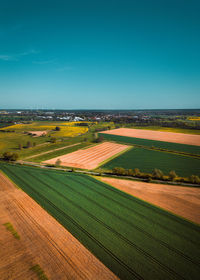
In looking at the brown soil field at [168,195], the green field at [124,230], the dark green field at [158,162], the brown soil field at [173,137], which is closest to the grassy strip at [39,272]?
the green field at [124,230]

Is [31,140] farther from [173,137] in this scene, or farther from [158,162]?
[173,137]

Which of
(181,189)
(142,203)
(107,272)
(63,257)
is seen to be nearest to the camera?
(107,272)

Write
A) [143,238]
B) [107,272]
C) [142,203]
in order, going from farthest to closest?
[142,203], [143,238], [107,272]

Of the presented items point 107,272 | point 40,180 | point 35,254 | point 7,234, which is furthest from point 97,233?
point 40,180

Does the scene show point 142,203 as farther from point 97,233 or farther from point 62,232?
point 62,232

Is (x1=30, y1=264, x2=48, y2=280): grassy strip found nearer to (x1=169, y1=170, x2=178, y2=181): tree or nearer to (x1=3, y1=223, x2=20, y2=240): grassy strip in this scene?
(x1=3, y1=223, x2=20, y2=240): grassy strip

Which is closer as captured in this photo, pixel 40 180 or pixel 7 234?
pixel 7 234

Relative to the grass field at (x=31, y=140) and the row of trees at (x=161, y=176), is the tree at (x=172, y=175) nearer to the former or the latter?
the row of trees at (x=161, y=176)
